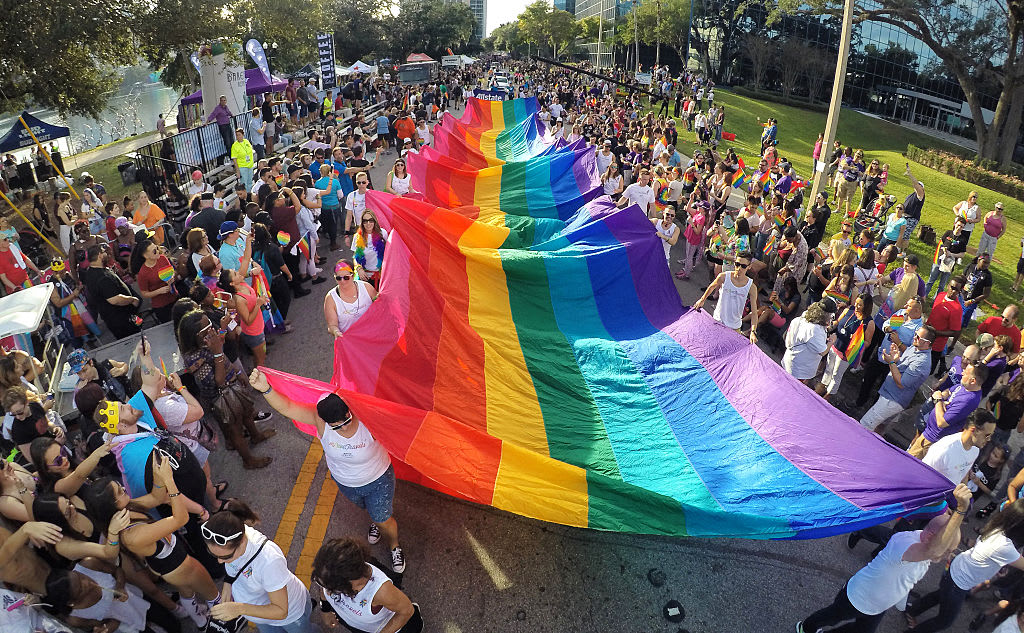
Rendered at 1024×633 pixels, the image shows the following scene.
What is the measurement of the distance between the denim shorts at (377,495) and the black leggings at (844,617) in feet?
10.7

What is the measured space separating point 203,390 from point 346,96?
2875cm

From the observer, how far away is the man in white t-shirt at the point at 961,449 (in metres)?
4.42

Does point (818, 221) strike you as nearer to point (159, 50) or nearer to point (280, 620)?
point (280, 620)

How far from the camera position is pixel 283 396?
176 inches

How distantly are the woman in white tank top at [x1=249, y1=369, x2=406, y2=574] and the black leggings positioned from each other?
313cm

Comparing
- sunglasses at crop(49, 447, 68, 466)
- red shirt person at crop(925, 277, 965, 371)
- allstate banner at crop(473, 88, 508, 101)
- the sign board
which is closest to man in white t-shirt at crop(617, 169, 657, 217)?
red shirt person at crop(925, 277, 965, 371)

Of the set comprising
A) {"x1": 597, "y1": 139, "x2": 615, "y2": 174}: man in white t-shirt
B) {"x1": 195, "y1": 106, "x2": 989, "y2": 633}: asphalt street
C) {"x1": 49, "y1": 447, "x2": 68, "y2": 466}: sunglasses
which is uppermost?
{"x1": 597, "y1": 139, "x2": 615, "y2": 174}: man in white t-shirt

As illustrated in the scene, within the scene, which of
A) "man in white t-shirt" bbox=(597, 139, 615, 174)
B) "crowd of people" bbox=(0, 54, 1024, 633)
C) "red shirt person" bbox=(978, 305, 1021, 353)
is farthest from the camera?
"man in white t-shirt" bbox=(597, 139, 615, 174)

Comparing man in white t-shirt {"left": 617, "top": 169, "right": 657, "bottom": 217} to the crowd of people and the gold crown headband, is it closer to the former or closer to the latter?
the crowd of people

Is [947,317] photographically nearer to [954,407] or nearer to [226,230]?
[954,407]

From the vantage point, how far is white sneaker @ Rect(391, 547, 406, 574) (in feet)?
14.9

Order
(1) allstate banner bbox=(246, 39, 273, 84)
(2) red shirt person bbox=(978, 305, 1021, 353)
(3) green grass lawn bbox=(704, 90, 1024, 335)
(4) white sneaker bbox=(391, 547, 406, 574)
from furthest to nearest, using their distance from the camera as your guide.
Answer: (1) allstate banner bbox=(246, 39, 273, 84)
(3) green grass lawn bbox=(704, 90, 1024, 335)
(2) red shirt person bbox=(978, 305, 1021, 353)
(4) white sneaker bbox=(391, 547, 406, 574)

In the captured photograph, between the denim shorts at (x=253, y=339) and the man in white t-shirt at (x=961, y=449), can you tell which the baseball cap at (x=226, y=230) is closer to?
the denim shorts at (x=253, y=339)

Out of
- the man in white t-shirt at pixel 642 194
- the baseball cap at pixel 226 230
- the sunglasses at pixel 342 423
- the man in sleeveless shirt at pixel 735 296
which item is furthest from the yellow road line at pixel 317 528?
the man in white t-shirt at pixel 642 194
